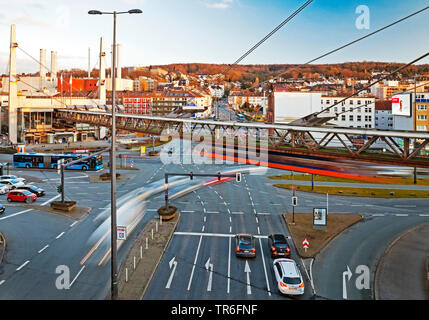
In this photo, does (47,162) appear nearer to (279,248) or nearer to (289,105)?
(289,105)

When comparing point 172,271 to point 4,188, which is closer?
point 172,271

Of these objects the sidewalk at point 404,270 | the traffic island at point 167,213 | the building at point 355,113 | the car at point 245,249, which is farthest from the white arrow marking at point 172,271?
the building at point 355,113

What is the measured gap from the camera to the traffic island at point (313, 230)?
17195 millimetres

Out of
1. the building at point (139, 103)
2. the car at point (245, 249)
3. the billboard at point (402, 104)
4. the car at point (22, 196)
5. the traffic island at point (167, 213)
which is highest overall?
the building at point (139, 103)

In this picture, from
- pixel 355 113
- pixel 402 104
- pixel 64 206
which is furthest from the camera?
pixel 355 113

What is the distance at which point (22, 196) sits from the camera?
81.8ft

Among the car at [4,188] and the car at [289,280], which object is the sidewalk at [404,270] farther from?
the car at [4,188]

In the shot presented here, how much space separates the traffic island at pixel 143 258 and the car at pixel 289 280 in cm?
469

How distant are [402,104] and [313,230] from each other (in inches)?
1082

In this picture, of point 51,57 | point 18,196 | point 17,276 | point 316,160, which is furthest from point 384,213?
point 51,57

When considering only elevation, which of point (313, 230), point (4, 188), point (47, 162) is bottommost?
point (313, 230)

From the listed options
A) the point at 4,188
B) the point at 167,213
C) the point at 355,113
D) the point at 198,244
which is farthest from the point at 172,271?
the point at 355,113

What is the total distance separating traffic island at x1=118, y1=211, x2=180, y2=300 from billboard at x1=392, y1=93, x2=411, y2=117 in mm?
30207

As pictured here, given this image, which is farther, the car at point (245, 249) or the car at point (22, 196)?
the car at point (22, 196)
